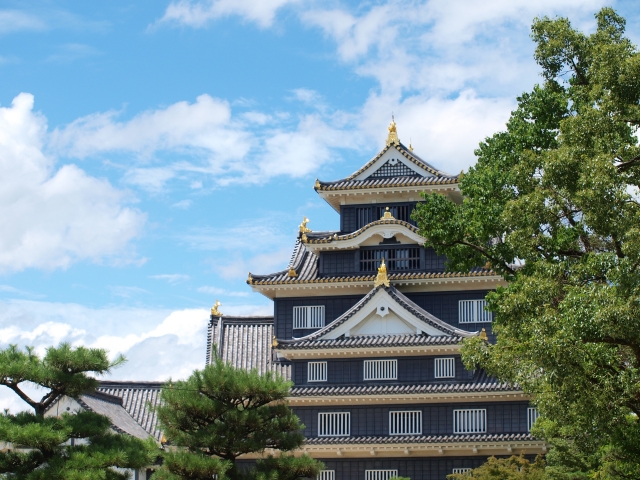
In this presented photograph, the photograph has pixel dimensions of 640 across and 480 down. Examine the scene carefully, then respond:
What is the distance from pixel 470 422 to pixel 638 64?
23.0 m

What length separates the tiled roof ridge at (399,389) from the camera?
136 feet

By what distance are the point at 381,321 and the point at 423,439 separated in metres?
5.45

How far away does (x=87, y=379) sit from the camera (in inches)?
1177

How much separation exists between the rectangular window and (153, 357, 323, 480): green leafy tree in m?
11.5

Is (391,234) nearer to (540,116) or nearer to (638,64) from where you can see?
(540,116)

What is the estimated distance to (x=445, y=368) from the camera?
42.7m

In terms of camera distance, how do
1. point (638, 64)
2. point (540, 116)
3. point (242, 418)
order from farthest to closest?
point (242, 418) → point (540, 116) → point (638, 64)

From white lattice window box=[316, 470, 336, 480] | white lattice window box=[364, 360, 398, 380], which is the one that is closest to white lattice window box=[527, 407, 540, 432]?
white lattice window box=[364, 360, 398, 380]

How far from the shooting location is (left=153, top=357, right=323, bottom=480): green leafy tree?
30828 millimetres

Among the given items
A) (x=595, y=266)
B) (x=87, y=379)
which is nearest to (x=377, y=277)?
(x=87, y=379)

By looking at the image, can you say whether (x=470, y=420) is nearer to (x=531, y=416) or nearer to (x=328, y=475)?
(x=531, y=416)

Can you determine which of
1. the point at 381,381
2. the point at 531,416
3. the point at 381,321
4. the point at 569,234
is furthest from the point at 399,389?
the point at 569,234

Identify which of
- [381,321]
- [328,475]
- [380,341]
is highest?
[381,321]

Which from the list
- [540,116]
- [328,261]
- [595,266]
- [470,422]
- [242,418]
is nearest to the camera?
[595,266]
